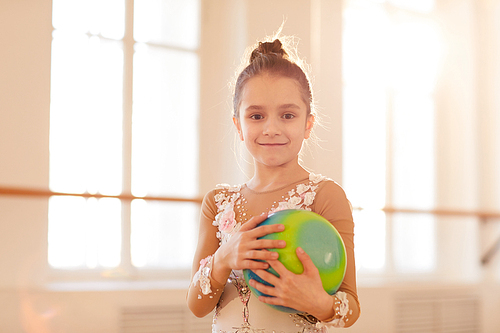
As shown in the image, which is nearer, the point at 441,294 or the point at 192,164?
the point at 192,164

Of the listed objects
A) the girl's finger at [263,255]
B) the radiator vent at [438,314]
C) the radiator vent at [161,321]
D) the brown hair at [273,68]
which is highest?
the brown hair at [273,68]

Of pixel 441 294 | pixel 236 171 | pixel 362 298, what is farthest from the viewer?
pixel 441 294

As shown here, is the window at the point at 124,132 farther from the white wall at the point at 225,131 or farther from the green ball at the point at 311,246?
the green ball at the point at 311,246

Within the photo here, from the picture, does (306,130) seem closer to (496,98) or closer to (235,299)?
(235,299)

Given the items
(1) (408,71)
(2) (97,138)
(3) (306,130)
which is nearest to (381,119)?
(1) (408,71)

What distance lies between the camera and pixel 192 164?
3877 mm

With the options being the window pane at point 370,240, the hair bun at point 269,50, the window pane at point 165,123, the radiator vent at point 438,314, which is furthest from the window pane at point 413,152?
the hair bun at point 269,50

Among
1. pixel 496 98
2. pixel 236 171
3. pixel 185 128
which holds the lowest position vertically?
pixel 236 171

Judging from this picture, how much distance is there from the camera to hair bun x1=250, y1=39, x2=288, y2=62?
1.34 m

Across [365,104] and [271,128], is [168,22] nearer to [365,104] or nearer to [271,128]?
[365,104]

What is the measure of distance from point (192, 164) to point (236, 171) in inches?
13.9

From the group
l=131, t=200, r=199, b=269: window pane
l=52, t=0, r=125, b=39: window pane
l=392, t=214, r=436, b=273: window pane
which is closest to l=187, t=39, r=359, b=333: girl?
l=131, t=200, r=199, b=269: window pane

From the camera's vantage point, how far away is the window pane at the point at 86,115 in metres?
3.44

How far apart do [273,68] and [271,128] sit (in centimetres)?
17
